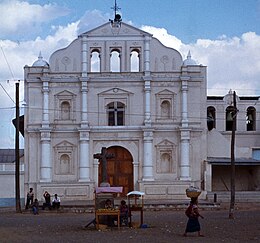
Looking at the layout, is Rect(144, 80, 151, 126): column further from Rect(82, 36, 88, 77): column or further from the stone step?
the stone step

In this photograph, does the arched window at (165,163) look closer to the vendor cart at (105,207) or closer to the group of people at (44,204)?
the group of people at (44,204)

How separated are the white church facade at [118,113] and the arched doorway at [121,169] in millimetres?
66

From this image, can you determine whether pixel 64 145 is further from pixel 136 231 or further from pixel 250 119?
pixel 136 231

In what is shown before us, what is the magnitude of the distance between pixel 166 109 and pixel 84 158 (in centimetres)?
638

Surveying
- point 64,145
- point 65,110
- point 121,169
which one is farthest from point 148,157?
point 65,110

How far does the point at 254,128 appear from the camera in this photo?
53.1m

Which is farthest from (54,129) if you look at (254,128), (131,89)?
(254,128)

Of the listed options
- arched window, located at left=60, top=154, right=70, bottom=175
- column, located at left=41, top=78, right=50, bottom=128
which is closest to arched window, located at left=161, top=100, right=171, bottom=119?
arched window, located at left=60, top=154, right=70, bottom=175

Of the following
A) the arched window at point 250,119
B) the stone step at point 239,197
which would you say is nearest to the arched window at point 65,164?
the stone step at point 239,197

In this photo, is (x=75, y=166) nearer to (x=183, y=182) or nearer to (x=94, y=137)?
(x=94, y=137)

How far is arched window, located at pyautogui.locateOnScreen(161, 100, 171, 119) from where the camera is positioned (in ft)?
→ 156

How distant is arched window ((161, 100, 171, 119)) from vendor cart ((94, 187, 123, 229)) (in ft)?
61.2

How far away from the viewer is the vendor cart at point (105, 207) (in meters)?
27.4

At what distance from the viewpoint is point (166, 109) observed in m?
47.9
